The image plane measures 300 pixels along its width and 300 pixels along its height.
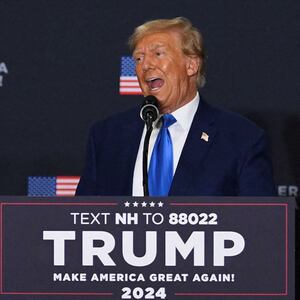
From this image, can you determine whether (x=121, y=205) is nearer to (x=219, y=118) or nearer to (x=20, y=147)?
(x=219, y=118)

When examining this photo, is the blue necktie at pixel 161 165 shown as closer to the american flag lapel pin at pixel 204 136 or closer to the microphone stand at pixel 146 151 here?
the american flag lapel pin at pixel 204 136

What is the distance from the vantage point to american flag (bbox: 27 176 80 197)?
3188 mm

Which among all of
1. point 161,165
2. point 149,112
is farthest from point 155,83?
point 149,112

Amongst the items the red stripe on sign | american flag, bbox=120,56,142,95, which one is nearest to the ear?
american flag, bbox=120,56,142,95

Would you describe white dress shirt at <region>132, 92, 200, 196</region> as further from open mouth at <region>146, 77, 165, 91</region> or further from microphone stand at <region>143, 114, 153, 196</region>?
microphone stand at <region>143, 114, 153, 196</region>

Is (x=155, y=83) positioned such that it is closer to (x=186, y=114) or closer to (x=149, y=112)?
(x=186, y=114)

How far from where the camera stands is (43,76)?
3.19 metres

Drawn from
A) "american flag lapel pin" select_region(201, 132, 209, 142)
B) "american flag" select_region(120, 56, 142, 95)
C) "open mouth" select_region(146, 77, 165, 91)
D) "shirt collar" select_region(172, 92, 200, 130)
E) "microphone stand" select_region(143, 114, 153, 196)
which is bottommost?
"microphone stand" select_region(143, 114, 153, 196)

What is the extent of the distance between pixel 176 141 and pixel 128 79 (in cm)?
83

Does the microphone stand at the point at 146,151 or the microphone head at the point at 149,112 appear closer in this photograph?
the microphone stand at the point at 146,151

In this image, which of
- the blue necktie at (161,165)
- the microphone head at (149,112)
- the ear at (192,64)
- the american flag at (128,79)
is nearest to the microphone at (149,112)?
the microphone head at (149,112)

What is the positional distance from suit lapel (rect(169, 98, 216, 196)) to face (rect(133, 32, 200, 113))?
0.08 m

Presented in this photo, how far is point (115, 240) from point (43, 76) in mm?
1751

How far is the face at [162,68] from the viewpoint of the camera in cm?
241
